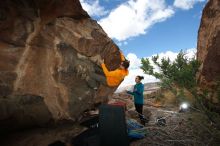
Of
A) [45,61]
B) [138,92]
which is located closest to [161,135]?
[138,92]

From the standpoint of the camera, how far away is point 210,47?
21.0ft

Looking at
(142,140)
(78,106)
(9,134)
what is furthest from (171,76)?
(9,134)

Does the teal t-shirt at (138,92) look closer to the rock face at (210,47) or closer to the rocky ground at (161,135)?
the rocky ground at (161,135)

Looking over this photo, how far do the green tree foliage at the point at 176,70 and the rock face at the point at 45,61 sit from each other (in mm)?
1314

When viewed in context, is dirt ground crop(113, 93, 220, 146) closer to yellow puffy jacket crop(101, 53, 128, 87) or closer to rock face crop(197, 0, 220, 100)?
rock face crop(197, 0, 220, 100)

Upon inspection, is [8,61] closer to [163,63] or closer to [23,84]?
[23,84]

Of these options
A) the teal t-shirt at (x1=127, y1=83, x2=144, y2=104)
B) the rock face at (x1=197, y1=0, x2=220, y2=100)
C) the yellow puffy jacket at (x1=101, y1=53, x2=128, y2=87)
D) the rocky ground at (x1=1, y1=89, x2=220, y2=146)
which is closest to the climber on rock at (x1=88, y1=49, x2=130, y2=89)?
the yellow puffy jacket at (x1=101, y1=53, x2=128, y2=87)

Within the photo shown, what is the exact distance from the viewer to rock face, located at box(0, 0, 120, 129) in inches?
227

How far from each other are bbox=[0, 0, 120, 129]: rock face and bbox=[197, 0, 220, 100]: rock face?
2.52 meters

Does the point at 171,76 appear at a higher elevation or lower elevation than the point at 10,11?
lower

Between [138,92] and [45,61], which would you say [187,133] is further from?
[45,61]

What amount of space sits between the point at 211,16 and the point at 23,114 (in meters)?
5.06

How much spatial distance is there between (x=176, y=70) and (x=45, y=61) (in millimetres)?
2966

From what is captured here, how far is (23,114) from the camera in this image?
614 cm
